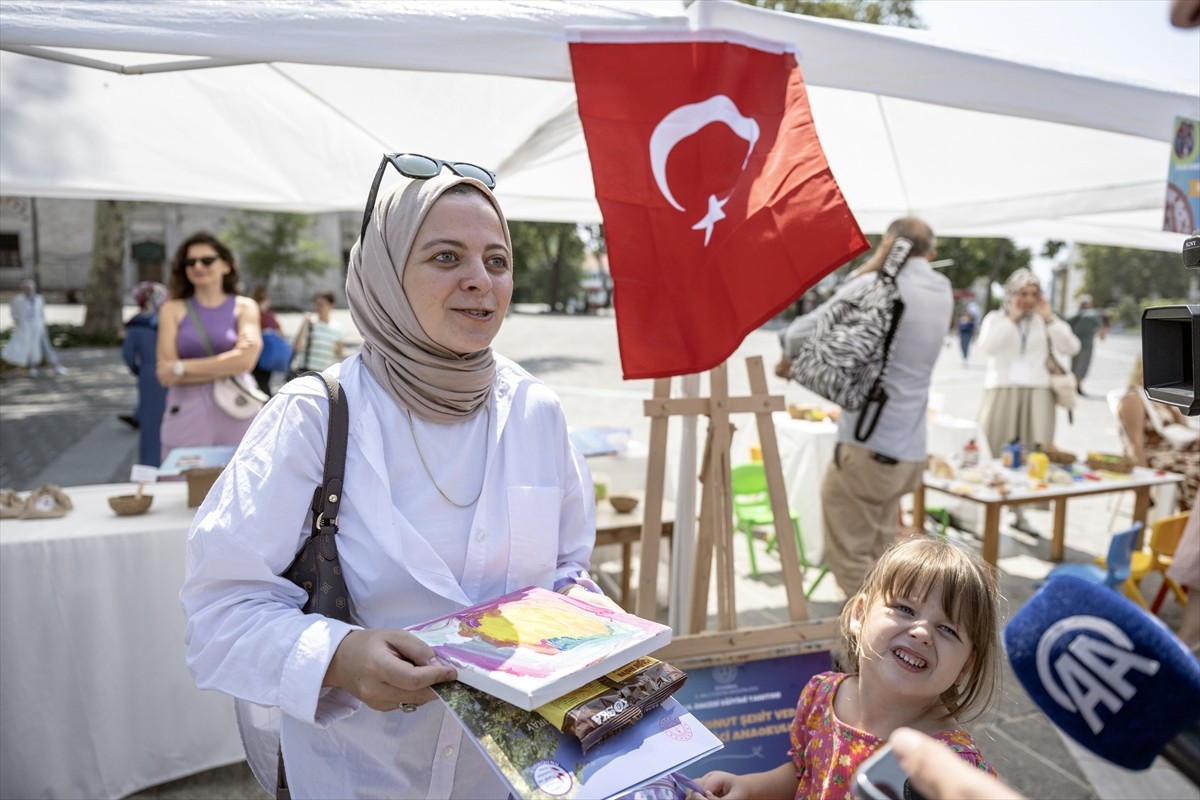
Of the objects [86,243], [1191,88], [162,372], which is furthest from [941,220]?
[86,243]

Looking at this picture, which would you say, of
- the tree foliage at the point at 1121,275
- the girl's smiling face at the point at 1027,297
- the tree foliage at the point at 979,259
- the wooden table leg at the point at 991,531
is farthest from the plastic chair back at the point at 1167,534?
the tree foliage at the point at 1121,275

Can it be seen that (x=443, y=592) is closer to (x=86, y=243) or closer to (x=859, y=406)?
(x=859, y=406)

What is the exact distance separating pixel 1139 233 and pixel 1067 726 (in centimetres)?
808

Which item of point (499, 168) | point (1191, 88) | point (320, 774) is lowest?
point (320, 774)

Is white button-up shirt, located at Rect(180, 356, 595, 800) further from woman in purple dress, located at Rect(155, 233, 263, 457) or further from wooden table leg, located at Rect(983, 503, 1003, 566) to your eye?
wooden table leg, located at Rect(983, 503, 1003, 566)

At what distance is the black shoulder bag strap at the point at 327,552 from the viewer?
133cm

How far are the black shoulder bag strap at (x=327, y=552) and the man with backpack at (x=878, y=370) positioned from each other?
290cm

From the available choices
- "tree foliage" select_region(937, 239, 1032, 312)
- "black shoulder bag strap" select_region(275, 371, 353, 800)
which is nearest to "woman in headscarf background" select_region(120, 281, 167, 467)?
"black shoulder bag strap" select_region(275, 371, 353, 800)

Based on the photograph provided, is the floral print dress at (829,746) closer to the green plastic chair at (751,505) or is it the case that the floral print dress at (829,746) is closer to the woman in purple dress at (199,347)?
the woman in purple dress at (199,347)

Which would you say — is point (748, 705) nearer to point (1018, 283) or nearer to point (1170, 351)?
point (1170, 351)

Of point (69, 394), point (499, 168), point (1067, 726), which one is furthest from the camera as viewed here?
point (69, 394)

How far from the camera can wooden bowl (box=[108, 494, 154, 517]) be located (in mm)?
3012

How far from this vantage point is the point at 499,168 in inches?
175

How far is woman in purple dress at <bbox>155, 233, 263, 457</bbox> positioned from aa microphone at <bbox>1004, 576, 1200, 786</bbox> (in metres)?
3.87
